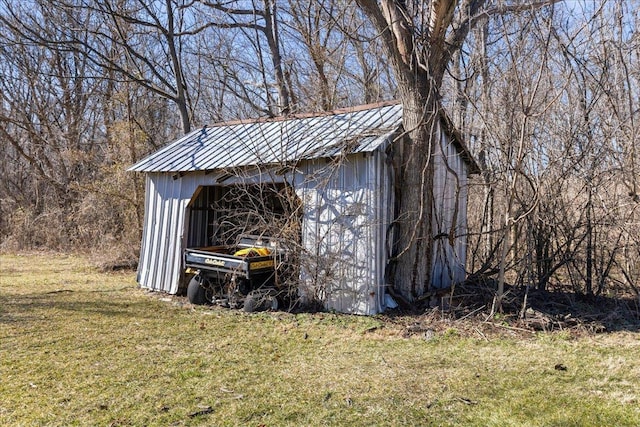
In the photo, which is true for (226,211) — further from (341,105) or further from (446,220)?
(341,105)

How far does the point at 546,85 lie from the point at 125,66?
44.6 ft

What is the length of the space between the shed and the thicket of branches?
0.78 metres

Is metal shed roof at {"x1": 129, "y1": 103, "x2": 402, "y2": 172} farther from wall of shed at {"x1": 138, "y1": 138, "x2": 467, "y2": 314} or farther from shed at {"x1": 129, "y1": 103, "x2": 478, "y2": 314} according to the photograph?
wall of shed at {"x1": 138, "y1": 138, "x2": 467, "y2": 314}

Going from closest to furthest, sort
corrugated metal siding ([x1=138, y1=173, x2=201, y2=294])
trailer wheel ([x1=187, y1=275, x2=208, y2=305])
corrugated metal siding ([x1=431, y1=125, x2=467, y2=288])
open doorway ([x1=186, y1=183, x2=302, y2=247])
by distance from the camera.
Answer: corrugated metal siding ([x1=431, y1=125, x2=467, y2=288])
trailer wheel ([x1=187, y1=275, x2=208, y2=305])
open doorway ([x1=186, y1=183, x2=302, y2=247])
corrugated metal siding ([x1=138, y1=173, x2=201, y2=294])

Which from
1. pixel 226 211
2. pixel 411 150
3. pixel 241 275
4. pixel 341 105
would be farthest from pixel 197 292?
pixel 341 105

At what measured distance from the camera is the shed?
7.09 meters

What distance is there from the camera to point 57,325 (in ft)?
21.7

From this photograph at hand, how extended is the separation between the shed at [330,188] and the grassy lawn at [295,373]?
29.6 inches

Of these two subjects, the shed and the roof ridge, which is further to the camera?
the roof ridge

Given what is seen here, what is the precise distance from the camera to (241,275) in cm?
752

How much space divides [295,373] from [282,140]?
4.51 meters

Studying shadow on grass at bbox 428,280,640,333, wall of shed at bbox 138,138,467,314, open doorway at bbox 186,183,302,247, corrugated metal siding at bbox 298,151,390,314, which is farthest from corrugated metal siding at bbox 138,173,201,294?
shadow on grass at bbox 428,280,640,333

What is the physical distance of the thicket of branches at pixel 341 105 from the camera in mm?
7270

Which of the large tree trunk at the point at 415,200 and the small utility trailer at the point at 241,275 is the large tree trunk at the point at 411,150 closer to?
the large tree trunk at the point at 415,200
